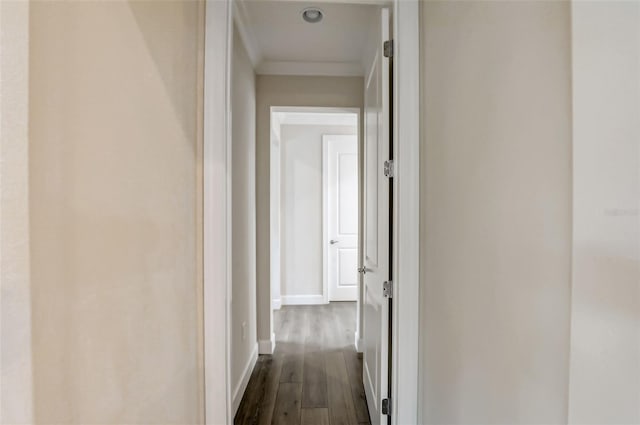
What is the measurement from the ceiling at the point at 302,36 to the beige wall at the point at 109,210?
3.12ft

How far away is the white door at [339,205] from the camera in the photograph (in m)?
4.41

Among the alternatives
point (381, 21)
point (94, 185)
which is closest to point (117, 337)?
point (94, 185)

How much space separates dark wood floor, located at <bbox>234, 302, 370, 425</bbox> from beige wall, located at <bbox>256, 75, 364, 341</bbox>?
411 mm

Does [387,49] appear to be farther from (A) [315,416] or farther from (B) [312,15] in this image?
(A) [315,416]

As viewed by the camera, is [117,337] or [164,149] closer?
[117,337]

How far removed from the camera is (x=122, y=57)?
778mm

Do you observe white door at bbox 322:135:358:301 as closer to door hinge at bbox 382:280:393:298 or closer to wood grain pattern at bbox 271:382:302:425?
wood grain pattern at bbox 271:382:302:425

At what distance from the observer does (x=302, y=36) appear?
7.61ft

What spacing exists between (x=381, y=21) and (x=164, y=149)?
1.16 meters

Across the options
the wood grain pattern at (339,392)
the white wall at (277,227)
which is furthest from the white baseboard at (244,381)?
the white wall at (277,227)

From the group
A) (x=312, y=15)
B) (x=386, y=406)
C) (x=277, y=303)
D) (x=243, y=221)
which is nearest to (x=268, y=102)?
(x=312, y=15)

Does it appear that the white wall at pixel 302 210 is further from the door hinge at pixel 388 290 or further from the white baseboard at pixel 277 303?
the door hinge at pixel 388 290

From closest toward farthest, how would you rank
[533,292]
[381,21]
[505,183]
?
[533,292]
[505,183]
[381,21]

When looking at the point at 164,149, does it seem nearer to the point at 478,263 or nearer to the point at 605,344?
the point at 478,263
